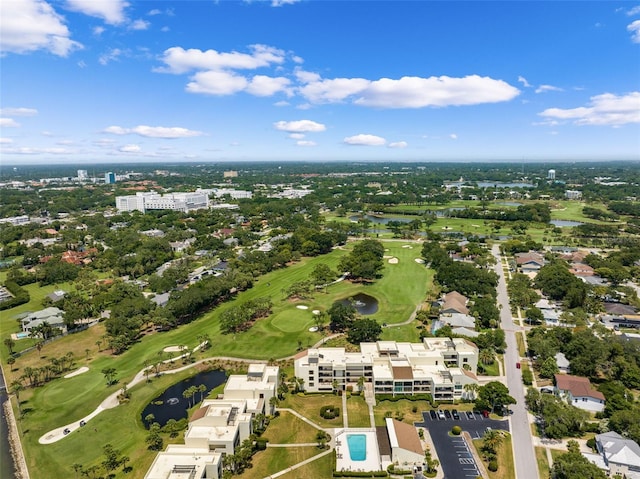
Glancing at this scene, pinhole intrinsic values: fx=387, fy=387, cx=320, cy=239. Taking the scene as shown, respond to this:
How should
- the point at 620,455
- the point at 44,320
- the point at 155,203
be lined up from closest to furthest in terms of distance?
the point at 620,455
the point at 44,320
the point at 155,203

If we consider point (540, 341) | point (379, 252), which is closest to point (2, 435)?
point (540, 341)

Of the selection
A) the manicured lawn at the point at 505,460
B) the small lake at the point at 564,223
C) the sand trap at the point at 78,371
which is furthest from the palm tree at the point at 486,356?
the small lake at the point at 564,223

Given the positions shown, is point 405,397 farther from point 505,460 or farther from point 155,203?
point 155,203

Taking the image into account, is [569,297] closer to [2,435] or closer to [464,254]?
[464,254]

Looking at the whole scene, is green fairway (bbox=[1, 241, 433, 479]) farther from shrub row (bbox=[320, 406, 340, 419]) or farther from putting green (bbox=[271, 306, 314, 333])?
shrub row (bbox=[320, 406, 340, 419])

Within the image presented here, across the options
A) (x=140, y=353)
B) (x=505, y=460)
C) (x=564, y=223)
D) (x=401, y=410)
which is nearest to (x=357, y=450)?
(x=401, y=410)

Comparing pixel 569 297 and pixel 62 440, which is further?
pixel 569 297
